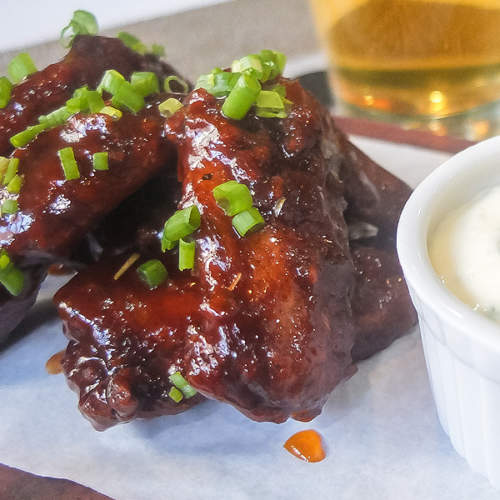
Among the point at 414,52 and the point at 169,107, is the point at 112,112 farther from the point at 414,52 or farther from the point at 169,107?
the point at 414,52

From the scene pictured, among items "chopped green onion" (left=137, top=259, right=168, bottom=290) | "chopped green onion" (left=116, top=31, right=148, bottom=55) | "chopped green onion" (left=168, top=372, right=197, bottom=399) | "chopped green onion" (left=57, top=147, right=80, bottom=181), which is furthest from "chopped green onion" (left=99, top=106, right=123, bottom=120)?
"chopped green onion" (left=168, top=372, right=197, bottom=399)

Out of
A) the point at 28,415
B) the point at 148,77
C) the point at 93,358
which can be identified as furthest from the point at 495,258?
the point at 28,415

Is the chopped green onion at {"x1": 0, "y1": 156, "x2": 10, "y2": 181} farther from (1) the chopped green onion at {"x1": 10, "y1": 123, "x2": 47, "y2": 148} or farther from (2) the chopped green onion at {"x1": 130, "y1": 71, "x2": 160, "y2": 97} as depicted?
(2) the chopped green onion at {"x1": 130, "y1": 71, "x2": 160, "y2": 97}

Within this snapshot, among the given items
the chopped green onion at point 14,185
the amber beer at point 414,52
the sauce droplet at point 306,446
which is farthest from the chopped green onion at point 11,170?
the amber beer at point 414,52

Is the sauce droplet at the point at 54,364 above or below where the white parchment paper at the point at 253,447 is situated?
above

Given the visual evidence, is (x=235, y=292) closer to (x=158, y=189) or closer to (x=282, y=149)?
(x=282, y=149)

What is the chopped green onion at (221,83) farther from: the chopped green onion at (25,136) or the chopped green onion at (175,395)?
the chopped green onion at (175,395)
